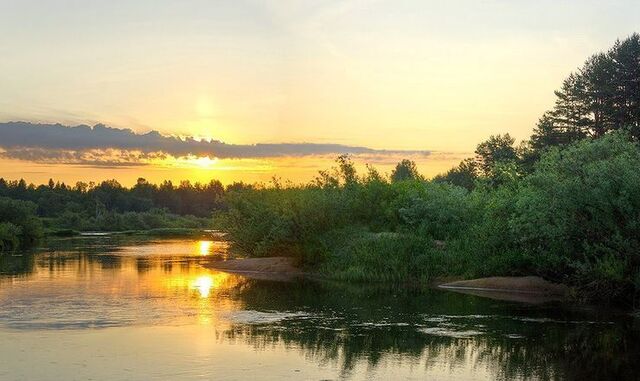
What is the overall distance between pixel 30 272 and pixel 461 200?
25611 millimetres

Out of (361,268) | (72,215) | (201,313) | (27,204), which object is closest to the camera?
(201,313)

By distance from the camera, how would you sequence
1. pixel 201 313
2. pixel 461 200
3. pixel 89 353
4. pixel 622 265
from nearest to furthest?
pixel 89 353 → pixel 201 313 → pixel 622 265 → pixel 461 200

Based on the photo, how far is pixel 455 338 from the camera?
2198 cm

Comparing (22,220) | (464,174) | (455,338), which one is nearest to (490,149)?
(464,174)

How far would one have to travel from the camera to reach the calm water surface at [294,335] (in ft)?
57.8

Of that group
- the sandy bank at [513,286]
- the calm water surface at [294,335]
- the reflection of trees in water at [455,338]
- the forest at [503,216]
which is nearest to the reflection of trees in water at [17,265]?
the calm water surface at [294,335]

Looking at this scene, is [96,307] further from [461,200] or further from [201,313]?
[461,200]

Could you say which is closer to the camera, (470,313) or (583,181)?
(470,313)

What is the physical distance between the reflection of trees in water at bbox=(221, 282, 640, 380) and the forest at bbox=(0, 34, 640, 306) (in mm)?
3467

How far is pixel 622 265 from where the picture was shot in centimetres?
2895

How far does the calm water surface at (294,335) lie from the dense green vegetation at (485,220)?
2.93 m

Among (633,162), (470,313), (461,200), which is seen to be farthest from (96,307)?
A: (461,200)

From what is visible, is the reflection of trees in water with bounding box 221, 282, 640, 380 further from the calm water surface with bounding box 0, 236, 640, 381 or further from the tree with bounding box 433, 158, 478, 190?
the tree with bounding box 433, 158, 478, 190

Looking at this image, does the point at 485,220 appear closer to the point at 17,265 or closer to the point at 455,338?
the point at 455,338
